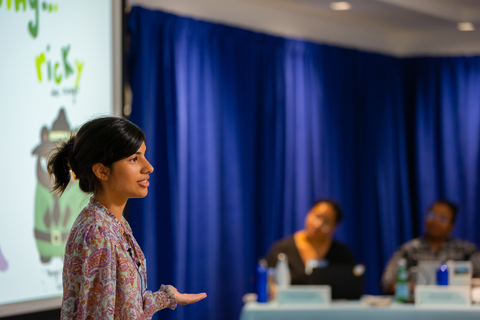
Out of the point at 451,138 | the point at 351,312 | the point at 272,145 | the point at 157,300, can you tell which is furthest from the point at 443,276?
the point at 157,300

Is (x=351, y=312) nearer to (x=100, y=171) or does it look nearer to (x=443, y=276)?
(x=443, y=276)

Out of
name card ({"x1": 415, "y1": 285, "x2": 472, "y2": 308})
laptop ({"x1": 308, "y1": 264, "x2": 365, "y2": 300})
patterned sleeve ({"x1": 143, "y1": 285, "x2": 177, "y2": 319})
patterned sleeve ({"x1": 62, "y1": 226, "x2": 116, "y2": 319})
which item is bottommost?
name card ({"x1": 415, "y1": 285, "x2": 472, "y2": 308})

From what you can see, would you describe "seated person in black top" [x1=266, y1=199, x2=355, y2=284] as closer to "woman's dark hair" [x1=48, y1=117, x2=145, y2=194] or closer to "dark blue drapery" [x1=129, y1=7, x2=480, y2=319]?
"dark blue drapery" [x1=129, y1=7, x2=480, y2=319]

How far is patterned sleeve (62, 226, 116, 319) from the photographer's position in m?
1.20

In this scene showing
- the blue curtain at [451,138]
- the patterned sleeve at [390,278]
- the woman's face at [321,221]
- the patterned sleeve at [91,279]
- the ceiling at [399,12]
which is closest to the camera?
the patterned sleeve at [91,279]

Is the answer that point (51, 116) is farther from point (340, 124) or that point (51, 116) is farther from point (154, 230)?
point (340, 124)

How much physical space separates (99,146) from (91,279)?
0.30 metres

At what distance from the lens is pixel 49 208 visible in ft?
8.48

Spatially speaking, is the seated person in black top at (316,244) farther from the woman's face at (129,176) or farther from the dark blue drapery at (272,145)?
the woman's face at (129,176)

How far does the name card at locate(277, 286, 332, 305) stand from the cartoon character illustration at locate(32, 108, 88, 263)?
1162 millimetres

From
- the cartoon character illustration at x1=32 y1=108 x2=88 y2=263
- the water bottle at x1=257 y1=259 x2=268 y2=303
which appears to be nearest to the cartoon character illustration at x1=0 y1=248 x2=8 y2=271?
the cartoon character illustration at x1=32 y1=108 x2=88 y2=263

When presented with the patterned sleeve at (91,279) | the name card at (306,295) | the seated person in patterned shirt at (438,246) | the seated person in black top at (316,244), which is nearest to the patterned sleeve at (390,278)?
the seated person in patterned shirt at (438,246)

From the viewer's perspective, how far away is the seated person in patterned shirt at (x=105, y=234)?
1.21 metres

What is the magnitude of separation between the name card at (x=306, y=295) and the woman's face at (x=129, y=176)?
181 cm
